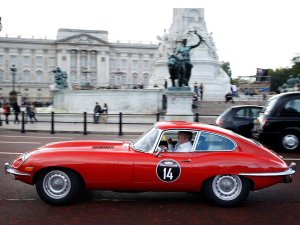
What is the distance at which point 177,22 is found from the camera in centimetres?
4659

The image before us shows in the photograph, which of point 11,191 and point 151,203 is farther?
point 11,191

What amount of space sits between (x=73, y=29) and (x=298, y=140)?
111 meters

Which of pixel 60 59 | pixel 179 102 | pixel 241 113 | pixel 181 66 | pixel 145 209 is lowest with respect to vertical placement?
pixel 145 209

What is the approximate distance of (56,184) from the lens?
19.8 feet

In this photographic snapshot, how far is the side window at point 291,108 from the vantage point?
12227 mm

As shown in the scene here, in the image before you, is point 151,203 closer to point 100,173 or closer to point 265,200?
point 100,173

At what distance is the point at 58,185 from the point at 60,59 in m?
114

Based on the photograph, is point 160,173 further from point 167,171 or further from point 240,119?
point 240,119

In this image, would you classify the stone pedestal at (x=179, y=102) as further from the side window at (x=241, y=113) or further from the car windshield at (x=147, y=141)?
the car windshield at (x=147, y=141)

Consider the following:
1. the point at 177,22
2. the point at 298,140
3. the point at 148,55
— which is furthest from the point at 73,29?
the point at 298,140

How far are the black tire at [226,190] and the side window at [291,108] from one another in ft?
22.0

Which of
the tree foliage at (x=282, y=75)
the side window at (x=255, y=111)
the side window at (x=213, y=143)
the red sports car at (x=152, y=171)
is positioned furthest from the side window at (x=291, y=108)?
the tree foliage at (x=282, y=75)

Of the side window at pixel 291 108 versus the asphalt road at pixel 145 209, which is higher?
the side window at pixel 291 108

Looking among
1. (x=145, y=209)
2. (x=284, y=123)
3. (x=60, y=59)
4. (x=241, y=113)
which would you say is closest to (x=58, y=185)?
(x=145, y=209)
